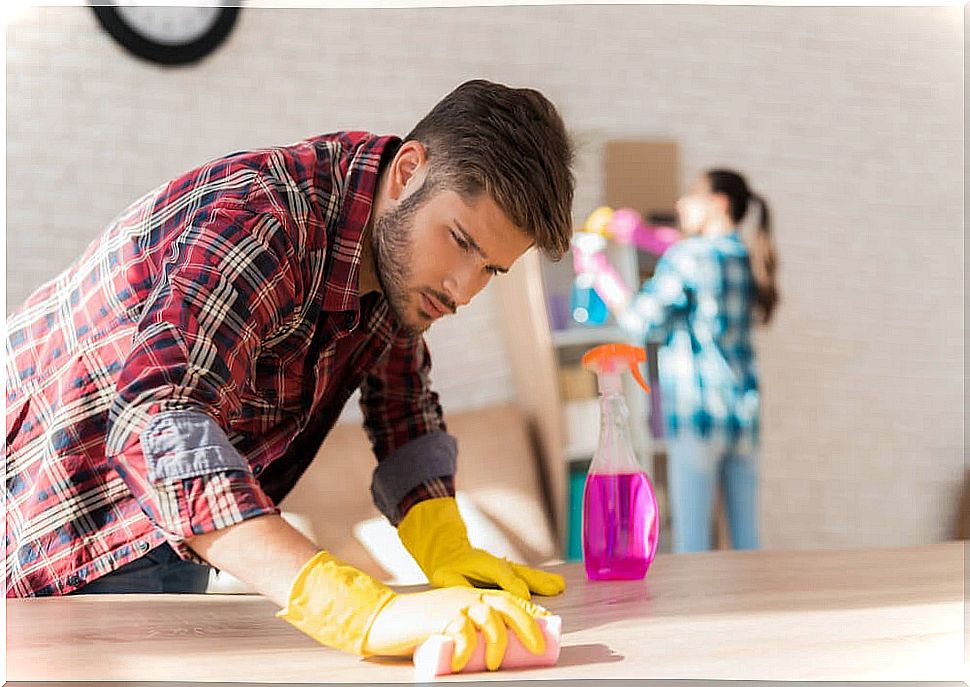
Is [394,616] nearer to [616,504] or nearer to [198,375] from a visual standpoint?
[198,375]

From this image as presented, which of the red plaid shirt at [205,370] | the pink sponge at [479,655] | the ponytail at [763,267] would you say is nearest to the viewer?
the pink sponge at [479,655]

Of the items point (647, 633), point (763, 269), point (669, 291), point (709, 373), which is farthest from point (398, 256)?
point (763, 269)

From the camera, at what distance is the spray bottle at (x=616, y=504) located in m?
1.14

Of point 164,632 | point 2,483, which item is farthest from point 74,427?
point 164,632

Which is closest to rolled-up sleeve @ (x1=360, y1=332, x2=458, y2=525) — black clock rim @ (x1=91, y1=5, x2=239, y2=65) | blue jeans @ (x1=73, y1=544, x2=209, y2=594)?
blue jeans @ (x1=73, y1=544, x2=209, y2=594)

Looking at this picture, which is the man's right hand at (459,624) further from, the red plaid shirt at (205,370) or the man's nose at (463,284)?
the man's nose at (463,284)

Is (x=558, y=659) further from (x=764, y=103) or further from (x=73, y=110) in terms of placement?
(x=764, y=103)

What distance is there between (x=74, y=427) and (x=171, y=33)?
6.98 feet

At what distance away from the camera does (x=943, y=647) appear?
2.48 ft

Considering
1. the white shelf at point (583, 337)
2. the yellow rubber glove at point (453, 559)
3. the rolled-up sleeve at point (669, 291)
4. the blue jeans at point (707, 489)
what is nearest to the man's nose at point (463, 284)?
the yellow rubber glove at point (453, 559)

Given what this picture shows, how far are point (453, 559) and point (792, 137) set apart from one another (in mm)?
2831

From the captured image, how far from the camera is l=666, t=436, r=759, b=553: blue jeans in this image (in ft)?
9.16

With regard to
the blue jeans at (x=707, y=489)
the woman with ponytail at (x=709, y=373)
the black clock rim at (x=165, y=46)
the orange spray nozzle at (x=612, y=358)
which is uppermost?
the black clock rim at (x=165, y=46)

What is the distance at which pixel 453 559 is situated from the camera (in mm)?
1114
